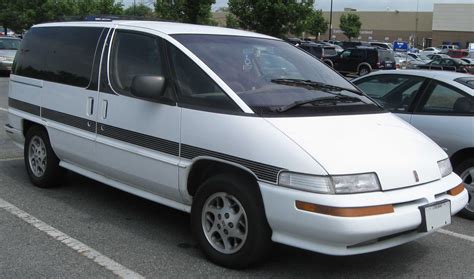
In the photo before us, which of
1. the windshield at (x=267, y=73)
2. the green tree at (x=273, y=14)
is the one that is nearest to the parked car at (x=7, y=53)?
the green tree at (x=273, y=14)

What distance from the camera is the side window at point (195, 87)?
4094mm

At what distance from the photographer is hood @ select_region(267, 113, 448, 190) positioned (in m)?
3.58

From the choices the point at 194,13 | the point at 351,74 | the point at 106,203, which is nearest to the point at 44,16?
the point at 194,13

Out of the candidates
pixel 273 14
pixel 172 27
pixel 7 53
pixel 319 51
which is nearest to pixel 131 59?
pixel 172 27

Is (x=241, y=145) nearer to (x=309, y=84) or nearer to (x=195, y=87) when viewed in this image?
(x=195, y=87)

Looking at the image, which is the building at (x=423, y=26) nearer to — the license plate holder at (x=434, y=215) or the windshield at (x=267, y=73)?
the windshield at (x=267, y=73)

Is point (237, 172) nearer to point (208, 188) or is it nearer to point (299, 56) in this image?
point (208, 188)

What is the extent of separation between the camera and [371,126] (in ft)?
13.5

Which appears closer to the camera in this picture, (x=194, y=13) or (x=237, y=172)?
(x=237, y=172)

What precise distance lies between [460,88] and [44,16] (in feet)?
148

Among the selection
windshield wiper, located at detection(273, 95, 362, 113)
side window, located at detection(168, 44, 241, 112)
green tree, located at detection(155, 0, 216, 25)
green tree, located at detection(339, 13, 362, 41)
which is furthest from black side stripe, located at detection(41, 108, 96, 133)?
green tree, located at detection(339, 13, 362, 41)

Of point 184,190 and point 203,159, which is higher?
point 203,159

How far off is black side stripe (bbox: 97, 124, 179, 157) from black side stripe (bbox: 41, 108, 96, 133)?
155 mm

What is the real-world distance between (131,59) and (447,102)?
11.1 ft
